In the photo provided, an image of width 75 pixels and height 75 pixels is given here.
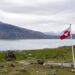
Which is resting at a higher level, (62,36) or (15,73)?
(62,36)

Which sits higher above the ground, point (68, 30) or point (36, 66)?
point (68, 30)

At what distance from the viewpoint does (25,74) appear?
3112cm

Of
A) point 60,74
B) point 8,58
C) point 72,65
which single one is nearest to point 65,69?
point 72,65

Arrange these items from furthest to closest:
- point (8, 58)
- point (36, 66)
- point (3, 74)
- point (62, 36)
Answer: point (8, 58) → point (36, 66) → point (62, 36) → point (3, 74)

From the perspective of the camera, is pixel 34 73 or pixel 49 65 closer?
pixel 34 73

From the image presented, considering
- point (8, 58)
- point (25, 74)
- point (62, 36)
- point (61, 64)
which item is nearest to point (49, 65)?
point (61, 64)

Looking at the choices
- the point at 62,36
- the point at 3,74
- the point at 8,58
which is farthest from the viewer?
the point at 8,58

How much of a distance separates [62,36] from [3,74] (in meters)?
8.86

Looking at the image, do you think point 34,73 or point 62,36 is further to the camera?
point 62,36

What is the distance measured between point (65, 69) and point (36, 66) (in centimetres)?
409

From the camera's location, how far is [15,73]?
31078 mm

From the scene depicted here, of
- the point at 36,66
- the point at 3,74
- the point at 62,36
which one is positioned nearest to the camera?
the point at 3,74

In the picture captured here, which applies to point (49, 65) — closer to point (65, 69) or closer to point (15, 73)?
point (65, 69)

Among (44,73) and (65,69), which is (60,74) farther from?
(65,69)
